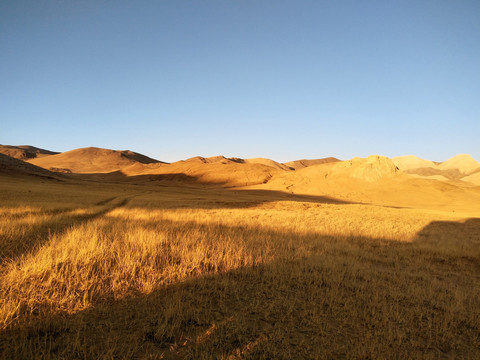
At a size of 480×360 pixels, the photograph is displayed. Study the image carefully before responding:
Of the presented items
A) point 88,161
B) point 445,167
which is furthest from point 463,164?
point 88,161

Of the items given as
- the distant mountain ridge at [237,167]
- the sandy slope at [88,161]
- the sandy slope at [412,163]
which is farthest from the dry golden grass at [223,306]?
the sandy slope at [412,163]

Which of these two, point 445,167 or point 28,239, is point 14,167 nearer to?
point 28,239

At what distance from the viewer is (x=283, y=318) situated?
12.4 feet

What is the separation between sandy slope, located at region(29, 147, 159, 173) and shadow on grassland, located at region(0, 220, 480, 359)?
141043 mm

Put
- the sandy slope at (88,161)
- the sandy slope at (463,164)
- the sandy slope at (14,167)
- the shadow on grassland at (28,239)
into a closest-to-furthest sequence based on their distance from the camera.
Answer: the shadow on grassland at (28,239) → the sandy slope at (14,167) → the sandy slope at (88,161) → the sandy slope at (463,164)

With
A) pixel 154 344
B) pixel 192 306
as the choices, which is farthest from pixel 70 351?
pixel 192 306

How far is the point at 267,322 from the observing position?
3713 millimetres

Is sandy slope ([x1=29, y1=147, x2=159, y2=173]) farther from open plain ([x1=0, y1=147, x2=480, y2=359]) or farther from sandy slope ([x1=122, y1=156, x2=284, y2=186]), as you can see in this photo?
open plain ([x1=0, y1=147, x2=480, y2=359])

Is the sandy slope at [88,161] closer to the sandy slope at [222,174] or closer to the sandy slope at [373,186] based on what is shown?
the sandy slope at [222,174]

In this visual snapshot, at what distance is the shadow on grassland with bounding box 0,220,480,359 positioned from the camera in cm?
297

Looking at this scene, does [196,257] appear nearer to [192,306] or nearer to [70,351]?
[192,306]

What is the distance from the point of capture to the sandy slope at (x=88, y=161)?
5384 inches

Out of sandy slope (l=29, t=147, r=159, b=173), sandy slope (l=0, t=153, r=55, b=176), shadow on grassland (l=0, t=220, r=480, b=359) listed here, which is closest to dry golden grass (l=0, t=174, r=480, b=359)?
shadow on grassland (l=0, t=220, r=480, b=359)

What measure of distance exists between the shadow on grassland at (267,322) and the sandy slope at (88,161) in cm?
14104
